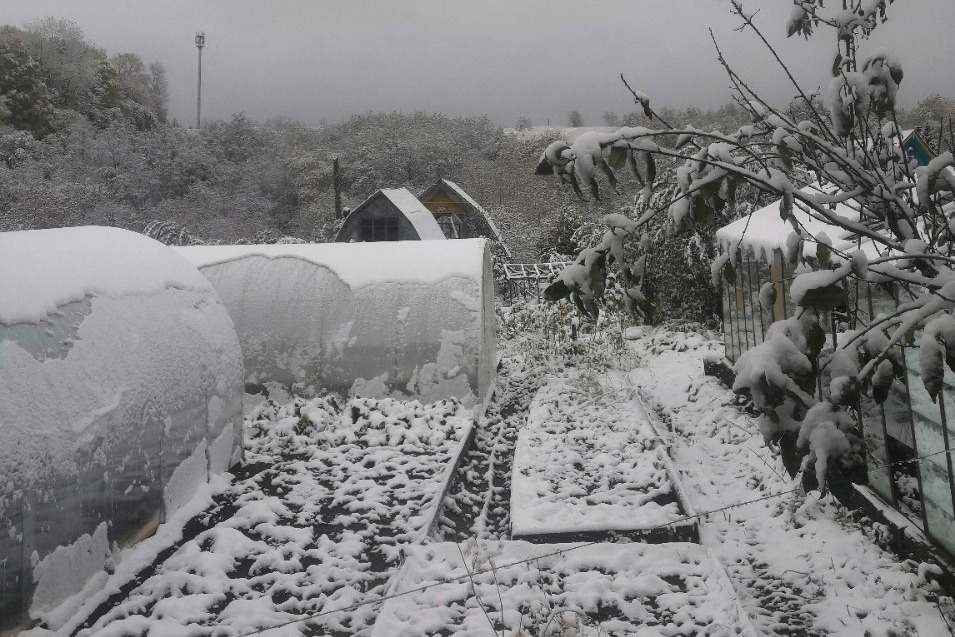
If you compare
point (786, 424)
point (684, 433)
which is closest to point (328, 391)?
point (684, 433)

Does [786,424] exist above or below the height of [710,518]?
above

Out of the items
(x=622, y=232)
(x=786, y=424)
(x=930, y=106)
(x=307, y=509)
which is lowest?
(x=307, y=509)

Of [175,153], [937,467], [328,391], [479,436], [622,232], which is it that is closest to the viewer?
[622,232]

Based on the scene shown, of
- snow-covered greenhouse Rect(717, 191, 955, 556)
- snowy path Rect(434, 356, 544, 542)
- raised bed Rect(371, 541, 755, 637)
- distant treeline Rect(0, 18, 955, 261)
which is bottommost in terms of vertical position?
snowy path Rect(434, 356, 544, 542)

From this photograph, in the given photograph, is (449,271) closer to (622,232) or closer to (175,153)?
(622,232)

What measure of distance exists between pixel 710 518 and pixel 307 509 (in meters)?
3.67

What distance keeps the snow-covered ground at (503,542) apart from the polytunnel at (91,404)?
1.19ft

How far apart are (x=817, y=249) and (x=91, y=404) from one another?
4.43 meters

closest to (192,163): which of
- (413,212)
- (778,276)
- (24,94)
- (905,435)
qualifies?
(24,94)

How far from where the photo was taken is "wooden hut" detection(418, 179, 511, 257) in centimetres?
3025

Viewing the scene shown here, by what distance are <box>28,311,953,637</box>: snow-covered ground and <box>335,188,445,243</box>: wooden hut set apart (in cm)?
1710

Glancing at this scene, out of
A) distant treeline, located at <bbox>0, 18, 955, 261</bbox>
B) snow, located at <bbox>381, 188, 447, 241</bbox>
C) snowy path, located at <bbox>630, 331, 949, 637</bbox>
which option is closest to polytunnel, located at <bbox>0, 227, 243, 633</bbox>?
snowy path, located at <bbox>630, 331, 949, 637</bbox>

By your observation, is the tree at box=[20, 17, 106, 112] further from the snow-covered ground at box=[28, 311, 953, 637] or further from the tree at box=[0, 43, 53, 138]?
the snow-covered ground at box=[28, 311, 953, 637]

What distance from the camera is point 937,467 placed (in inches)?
168
